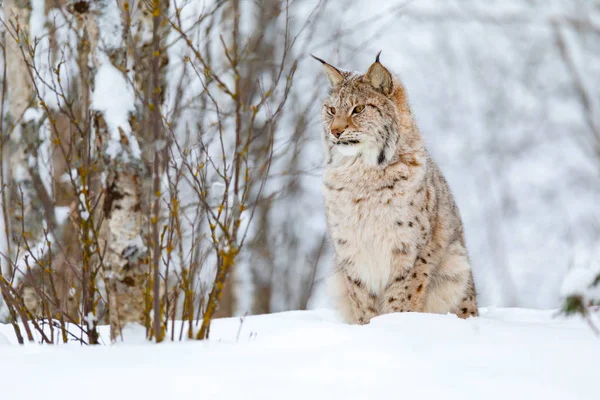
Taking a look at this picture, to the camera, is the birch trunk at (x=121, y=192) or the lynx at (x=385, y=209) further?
the lynx at (x=385, y=209)

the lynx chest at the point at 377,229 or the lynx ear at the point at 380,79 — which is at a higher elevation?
the lynx ear at the point at 380,79

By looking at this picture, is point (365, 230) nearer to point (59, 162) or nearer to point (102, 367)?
point (102, 367)

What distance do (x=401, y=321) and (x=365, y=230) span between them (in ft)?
4.58

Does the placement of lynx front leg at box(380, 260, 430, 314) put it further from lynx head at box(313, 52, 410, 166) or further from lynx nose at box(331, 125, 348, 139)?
lynx nose at box(331, 125, 348, 139)

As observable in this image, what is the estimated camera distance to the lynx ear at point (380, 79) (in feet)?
18.1

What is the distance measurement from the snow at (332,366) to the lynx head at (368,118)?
1878mm

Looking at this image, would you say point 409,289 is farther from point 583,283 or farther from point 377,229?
point 583,283

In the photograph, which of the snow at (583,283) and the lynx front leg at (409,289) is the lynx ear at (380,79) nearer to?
the lynx front leg at (409,289)

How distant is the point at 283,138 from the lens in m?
6.21

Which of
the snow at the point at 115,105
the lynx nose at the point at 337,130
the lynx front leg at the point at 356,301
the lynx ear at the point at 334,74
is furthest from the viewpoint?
the lynx ear at the point at 334,74

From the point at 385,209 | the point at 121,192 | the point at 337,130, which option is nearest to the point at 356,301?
the point at 385,209

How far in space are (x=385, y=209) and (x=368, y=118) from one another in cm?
70

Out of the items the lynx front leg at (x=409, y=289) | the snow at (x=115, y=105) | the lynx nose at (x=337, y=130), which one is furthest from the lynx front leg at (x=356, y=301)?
the snow at (x=115, y=105)

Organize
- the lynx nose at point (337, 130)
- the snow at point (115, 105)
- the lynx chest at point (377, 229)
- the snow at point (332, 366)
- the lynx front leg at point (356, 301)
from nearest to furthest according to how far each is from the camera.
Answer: the snow at point (332, 366), the snow at point (115, 105), the lynx chest at point (377, 229), the lynx nose at point (337, 130), the lynx front leg at point (356, 301)
